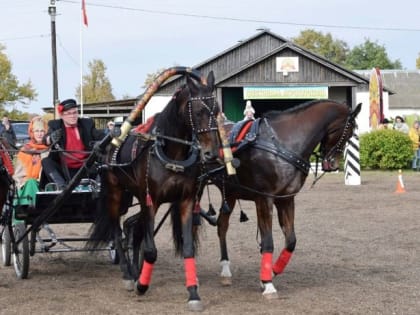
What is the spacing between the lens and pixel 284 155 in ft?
24.1

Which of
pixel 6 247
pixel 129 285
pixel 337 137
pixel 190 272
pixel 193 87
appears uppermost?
pixel 193 87

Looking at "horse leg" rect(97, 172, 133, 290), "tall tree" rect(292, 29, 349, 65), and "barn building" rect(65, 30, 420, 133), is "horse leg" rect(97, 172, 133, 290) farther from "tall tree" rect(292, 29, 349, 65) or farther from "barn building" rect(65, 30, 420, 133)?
"tall tree" rect(292, 29, 349, 65)

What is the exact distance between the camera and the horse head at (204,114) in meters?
6.27

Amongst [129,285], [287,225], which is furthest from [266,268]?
[129,285]

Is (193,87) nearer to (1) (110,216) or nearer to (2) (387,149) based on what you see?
(1) (110,216)

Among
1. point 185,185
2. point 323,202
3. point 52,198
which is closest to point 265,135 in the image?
point 185,185

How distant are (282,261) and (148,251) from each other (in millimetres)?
1482

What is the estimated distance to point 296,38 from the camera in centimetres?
8031

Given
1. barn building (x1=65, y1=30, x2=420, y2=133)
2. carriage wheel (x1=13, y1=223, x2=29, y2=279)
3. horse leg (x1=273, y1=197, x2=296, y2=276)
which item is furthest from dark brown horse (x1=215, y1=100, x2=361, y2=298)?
barn building (x1=65, y1=30, x2=420, y2=133)

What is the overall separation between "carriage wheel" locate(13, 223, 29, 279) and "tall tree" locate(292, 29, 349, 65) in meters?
70.4

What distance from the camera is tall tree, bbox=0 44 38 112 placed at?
50.2 metres

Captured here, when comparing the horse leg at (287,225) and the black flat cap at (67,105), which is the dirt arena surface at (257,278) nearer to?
the horse leg at (287,225)

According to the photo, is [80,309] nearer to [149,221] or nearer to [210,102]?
[149,221]

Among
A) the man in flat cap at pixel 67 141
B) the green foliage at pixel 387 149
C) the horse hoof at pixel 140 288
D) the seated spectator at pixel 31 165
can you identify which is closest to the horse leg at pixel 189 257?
the horse hoof at pixel 140 288
